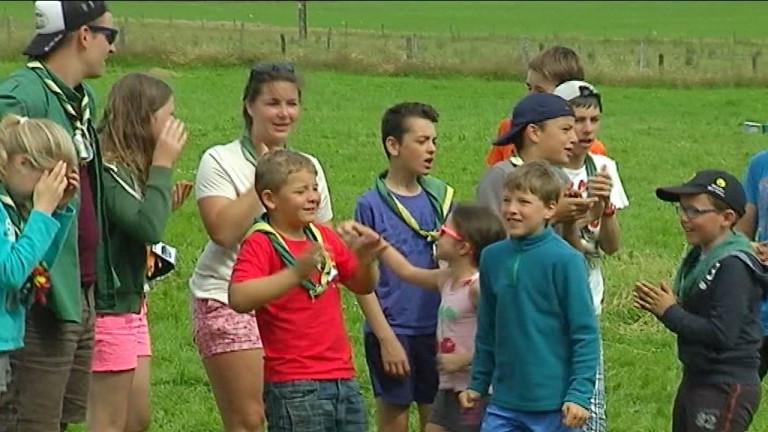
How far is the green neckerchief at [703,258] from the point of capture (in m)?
5.86

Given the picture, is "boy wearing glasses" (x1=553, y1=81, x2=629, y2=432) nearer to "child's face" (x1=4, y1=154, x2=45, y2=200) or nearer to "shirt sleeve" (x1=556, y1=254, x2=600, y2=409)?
"shirt sleeve" (x1=556, y1=254, x2=600, y2=409)

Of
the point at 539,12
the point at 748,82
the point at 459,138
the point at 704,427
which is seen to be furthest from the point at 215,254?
the point at 539,12

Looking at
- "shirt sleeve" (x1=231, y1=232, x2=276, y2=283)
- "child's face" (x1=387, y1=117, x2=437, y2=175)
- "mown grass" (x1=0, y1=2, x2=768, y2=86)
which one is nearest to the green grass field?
"mown grass" (x1=0, y1=2, x2=768, y2=86)

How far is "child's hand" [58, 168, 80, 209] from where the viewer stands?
5043 millimetres

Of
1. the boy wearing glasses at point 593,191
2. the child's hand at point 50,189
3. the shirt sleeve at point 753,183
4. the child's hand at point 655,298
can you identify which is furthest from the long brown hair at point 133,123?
the shirt sleeve at point 753,183

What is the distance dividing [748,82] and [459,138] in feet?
40.0

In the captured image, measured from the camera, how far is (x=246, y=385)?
6023 millimetres

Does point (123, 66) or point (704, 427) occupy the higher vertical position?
point (123, 66)

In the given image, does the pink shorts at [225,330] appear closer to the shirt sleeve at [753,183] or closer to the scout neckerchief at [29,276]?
the scout neckerchief at [29,276]

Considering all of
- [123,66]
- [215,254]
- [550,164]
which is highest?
[123,66]

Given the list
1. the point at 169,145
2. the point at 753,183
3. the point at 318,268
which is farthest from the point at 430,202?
the point at 753,183

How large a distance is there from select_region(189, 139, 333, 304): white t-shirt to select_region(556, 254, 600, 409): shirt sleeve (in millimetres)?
1100

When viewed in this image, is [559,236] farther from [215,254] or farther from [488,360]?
[215,254]

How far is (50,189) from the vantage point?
493 cm
